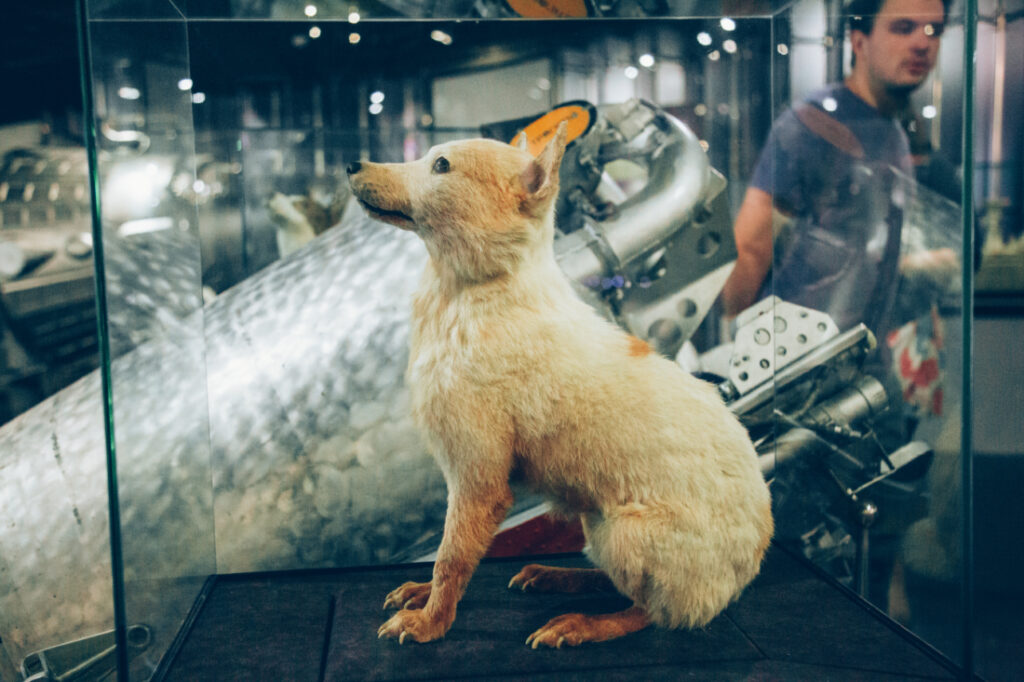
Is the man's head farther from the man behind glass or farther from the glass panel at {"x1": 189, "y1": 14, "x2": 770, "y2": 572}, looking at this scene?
the glass panel at {"x1": 189, "y1": 14, "x2": 770, "y2": 572}

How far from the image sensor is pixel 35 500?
6.35 feet

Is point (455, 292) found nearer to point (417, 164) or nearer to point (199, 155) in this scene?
point (417, 164)

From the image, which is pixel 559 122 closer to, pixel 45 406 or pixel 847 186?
pixel 847 186

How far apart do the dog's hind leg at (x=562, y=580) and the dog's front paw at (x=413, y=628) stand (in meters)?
0.32

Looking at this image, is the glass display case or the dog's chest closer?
the dog's chest

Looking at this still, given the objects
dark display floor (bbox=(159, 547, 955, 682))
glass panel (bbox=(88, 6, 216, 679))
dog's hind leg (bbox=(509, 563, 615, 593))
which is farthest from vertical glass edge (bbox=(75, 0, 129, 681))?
dog's hind leg (bbox=(509, 563, 615, 593))

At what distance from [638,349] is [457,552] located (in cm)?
62

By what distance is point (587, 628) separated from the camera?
174 centimetres

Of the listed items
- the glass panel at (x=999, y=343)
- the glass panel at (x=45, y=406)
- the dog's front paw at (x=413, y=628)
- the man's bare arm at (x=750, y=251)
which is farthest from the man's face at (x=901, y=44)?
the glass panel at (x=45, y=406)

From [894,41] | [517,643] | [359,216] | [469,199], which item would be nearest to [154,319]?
[359,216]

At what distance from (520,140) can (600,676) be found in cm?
125

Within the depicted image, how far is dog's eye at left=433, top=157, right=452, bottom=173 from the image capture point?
67.4 inches

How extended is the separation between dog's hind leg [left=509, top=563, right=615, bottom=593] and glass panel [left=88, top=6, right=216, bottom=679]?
2.78ft

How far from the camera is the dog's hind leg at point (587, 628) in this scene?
1.72 metres
